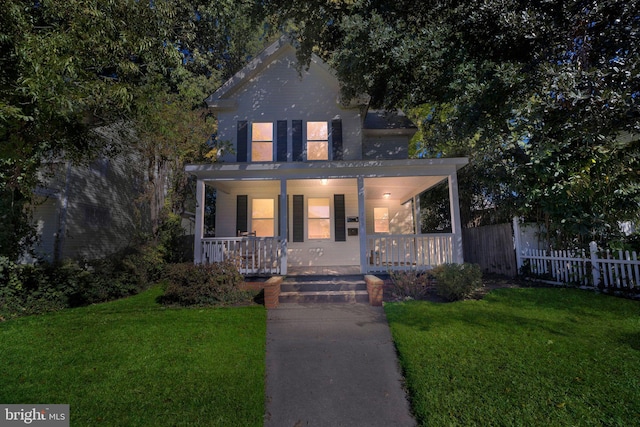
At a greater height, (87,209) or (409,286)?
(87,209)

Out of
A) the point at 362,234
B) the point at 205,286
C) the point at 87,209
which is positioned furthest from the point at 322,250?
the point at 87,209

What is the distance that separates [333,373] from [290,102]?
952 centimetres

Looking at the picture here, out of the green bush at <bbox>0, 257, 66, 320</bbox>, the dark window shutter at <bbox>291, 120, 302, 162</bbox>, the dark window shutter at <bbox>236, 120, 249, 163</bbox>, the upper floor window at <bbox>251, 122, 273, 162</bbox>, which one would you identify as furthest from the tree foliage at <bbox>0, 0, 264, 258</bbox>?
the dark window shutter at <bbox>291, 120, 302, 162</bbox>

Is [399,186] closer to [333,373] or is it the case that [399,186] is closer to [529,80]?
[529,80]

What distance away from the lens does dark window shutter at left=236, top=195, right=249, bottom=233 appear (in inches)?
436

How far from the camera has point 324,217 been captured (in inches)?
443

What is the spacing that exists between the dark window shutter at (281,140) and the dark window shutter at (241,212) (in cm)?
192

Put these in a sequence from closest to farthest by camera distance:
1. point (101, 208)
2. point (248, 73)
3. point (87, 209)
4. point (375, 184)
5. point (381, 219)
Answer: point (375, 184)
point (248, 73)
point (87, 209)
point (381, 219)
point (101, 208)

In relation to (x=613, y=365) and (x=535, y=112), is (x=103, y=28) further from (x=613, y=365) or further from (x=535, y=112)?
(x=613, y=365)

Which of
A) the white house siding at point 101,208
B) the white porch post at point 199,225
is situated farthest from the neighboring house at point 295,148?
the white house siding at point 101,208

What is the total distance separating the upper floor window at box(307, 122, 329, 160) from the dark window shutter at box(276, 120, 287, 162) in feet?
2.71

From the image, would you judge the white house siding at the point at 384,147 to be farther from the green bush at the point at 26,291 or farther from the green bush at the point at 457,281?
the green bush at the point at 26,291

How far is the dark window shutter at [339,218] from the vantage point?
11.0m

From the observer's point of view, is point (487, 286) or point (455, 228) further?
point (455, 228)
